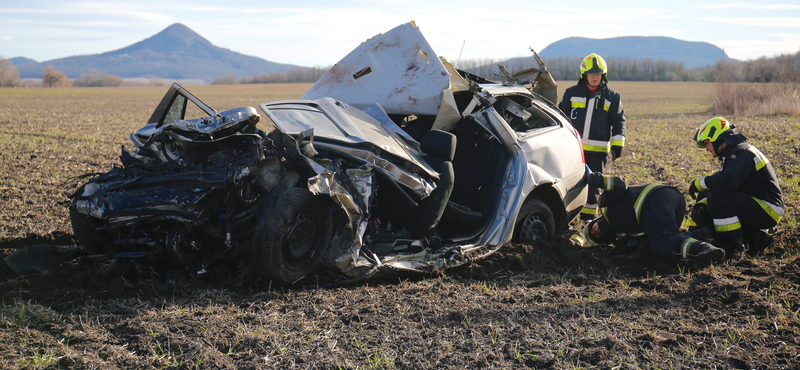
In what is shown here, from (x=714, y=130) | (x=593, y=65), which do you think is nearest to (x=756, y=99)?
(x=593, y=65)

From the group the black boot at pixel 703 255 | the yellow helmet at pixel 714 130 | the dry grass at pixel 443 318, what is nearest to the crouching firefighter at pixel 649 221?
the black boot at pixel 703 255

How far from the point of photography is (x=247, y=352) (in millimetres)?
3062

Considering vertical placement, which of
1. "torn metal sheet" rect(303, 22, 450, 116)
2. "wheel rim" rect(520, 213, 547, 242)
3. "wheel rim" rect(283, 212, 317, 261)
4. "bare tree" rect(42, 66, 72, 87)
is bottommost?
"wheel rim" rect(520, 213, 547, 242)

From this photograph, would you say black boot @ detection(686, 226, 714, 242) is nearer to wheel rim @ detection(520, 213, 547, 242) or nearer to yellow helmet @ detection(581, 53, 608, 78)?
wheel rim @ detection(520, 213, 547, 242)

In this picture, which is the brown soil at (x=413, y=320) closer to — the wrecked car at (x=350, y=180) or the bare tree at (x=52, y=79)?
the wrecked car at (x=350, y=180)

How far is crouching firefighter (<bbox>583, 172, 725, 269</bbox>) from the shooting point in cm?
471

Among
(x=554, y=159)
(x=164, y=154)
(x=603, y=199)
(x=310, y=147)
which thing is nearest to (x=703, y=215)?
(x=603, y=199)

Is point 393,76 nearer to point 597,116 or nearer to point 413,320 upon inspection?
point 413,320

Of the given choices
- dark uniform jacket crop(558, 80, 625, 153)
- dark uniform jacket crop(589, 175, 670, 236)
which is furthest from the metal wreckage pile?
dark uniform jacket crop(558, 80, 625, 153)

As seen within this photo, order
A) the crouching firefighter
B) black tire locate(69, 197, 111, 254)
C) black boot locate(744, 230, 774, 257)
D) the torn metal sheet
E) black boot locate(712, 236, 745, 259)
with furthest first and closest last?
black boot locate(744, 230, 774, 257)
black boot locate(712, 236, 745, 259)
the torn metal sheet
the crouching firefighter
black tire locate(69, 197, 111, 254)

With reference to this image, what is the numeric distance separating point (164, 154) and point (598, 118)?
5.25 metres

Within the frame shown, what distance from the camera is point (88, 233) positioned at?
435 centimetres

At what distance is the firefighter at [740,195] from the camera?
16.9 ft

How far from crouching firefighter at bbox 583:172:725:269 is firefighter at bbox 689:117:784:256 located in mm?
379
